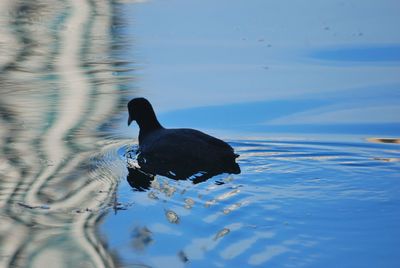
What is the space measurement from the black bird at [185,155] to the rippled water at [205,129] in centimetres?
19

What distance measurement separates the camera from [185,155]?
298 inches

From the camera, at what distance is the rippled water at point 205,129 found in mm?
5359

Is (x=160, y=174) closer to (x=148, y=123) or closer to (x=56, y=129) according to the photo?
(x=148, y=123)

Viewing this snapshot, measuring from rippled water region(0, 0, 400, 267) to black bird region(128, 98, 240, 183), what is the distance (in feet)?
0.63

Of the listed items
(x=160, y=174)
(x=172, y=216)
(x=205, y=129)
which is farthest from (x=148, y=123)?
(x=172, y=216)

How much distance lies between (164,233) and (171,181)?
146 centimetres

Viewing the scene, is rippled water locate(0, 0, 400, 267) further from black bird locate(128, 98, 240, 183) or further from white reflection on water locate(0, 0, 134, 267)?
black bird locate(128, 98, 240, 183)

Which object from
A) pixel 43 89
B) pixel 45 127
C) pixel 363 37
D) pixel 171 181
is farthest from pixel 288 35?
pixel 171 181

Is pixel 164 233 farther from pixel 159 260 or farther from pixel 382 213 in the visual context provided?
pixel 382 213

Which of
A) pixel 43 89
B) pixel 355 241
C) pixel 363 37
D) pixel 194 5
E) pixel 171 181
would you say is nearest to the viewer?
pixel 355 241

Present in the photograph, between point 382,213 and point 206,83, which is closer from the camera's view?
point 382,213

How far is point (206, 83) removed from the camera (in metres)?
9.88

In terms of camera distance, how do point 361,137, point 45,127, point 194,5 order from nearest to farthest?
1. point 361,137
2. point 45,127
3. point 194,5

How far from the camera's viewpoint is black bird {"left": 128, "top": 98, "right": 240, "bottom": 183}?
7.23 meters
